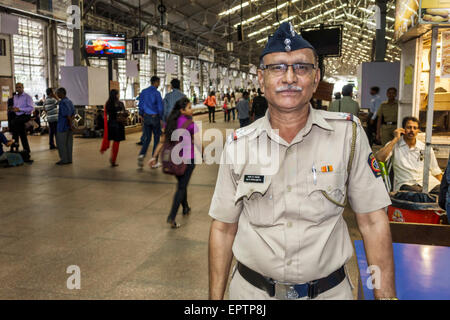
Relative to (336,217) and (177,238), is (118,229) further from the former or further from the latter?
(336,217)

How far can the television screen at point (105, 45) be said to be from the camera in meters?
15.1

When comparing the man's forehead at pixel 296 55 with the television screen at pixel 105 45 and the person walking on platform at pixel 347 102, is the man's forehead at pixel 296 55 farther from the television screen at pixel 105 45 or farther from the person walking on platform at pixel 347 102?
the television screen at pixel 105 45

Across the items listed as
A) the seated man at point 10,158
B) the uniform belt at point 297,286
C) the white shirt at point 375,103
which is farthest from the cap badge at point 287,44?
the white shirt at point 375,103

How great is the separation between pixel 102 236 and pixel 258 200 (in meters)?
3.52

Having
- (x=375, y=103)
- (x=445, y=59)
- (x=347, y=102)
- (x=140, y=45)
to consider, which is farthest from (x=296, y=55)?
(x=140, y=45)

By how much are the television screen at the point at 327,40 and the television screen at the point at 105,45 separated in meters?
8.90

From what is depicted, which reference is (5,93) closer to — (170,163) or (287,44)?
(170,163)

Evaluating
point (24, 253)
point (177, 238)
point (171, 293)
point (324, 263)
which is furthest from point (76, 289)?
point (324, 263)

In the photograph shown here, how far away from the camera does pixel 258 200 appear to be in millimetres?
1653

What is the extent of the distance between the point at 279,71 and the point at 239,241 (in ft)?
2.25

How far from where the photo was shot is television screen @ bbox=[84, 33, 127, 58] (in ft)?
49.4

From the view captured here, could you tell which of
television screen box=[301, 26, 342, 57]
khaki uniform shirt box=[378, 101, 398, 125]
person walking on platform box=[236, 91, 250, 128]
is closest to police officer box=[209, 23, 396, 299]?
khaki uniform shirt box=[378, 101, 398, 125]

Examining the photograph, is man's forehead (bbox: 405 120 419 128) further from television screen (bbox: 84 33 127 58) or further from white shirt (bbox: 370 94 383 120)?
television screen (bbox: 84 33 127 58)

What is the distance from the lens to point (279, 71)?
1660 millimetres
